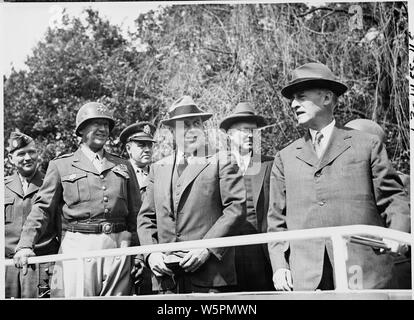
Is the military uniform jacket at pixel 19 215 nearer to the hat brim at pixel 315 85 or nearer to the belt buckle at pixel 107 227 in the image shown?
→ the belt buckle at pixel 107 227

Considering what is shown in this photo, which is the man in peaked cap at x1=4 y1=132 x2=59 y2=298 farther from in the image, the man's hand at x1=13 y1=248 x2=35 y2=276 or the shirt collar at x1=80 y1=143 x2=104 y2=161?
the shirt collar at x1=80 y1=143 x2=104 y2=161

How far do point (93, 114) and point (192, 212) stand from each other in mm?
1043

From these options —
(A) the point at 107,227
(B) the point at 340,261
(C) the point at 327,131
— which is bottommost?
(B) the point at 340,261

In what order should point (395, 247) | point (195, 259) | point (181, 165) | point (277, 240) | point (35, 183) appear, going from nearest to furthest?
point (395, 247) < point (277, 240) < point (195, 259) < point (181, 165) < point (35, 183)

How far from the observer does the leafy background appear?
618cm

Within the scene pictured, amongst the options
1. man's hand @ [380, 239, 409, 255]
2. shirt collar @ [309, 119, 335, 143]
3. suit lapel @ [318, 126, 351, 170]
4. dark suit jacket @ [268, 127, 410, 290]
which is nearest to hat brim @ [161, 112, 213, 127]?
dark suit jacket @ [268, 127, 410, 290]

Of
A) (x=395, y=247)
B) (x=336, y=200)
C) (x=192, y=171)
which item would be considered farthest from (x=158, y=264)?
(x=395, y=247)

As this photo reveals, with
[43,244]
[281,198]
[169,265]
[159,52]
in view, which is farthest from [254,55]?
[43,244]

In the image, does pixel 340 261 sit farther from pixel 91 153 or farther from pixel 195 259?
pixel 91 153

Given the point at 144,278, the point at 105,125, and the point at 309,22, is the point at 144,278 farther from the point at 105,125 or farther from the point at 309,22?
the point at 309,22

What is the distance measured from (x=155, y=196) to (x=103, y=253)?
53 centimetres

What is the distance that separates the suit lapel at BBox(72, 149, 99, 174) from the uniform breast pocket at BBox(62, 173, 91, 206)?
54mm

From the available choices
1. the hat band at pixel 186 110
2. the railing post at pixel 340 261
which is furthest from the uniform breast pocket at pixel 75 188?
the railing post at pixel 340 261

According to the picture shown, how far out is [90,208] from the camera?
6113 millimetres
